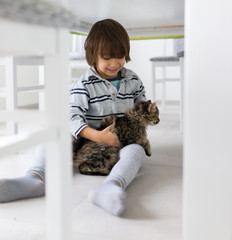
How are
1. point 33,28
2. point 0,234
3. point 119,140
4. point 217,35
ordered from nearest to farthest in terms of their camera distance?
point 33,28
point 217,35
point 0,234
point 119,140

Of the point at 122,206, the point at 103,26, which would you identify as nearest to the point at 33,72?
the point at 103,26

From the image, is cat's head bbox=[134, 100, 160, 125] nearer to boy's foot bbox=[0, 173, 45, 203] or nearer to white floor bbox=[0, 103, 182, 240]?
white floor bbox=[0, 103, 182, 240]

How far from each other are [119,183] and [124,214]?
139 mm

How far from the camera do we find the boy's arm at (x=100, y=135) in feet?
4.21

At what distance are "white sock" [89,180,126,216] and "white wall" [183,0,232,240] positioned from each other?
23cm

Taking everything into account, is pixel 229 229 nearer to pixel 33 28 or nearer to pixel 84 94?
pixel 33 28

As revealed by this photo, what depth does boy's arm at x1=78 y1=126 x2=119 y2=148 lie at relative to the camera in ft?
4.21

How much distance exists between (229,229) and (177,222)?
8.0 inches

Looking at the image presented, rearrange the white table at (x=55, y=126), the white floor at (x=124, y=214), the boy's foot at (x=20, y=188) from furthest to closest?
the boy's foot at (x=20, y=188)
the white floor at (x=124, y=214)
the white table at (x=55, y=126)

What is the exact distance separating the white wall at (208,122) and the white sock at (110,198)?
0.77ft

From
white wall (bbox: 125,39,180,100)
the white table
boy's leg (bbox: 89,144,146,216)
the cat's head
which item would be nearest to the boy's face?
the cat's head

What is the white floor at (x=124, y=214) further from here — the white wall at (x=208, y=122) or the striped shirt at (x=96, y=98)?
the striped shirt at (x=96, y=98)

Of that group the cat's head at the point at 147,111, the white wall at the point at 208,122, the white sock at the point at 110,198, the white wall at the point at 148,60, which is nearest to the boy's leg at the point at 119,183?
the white sock at the point at 110,198

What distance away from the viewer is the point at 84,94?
1380 millimetres
